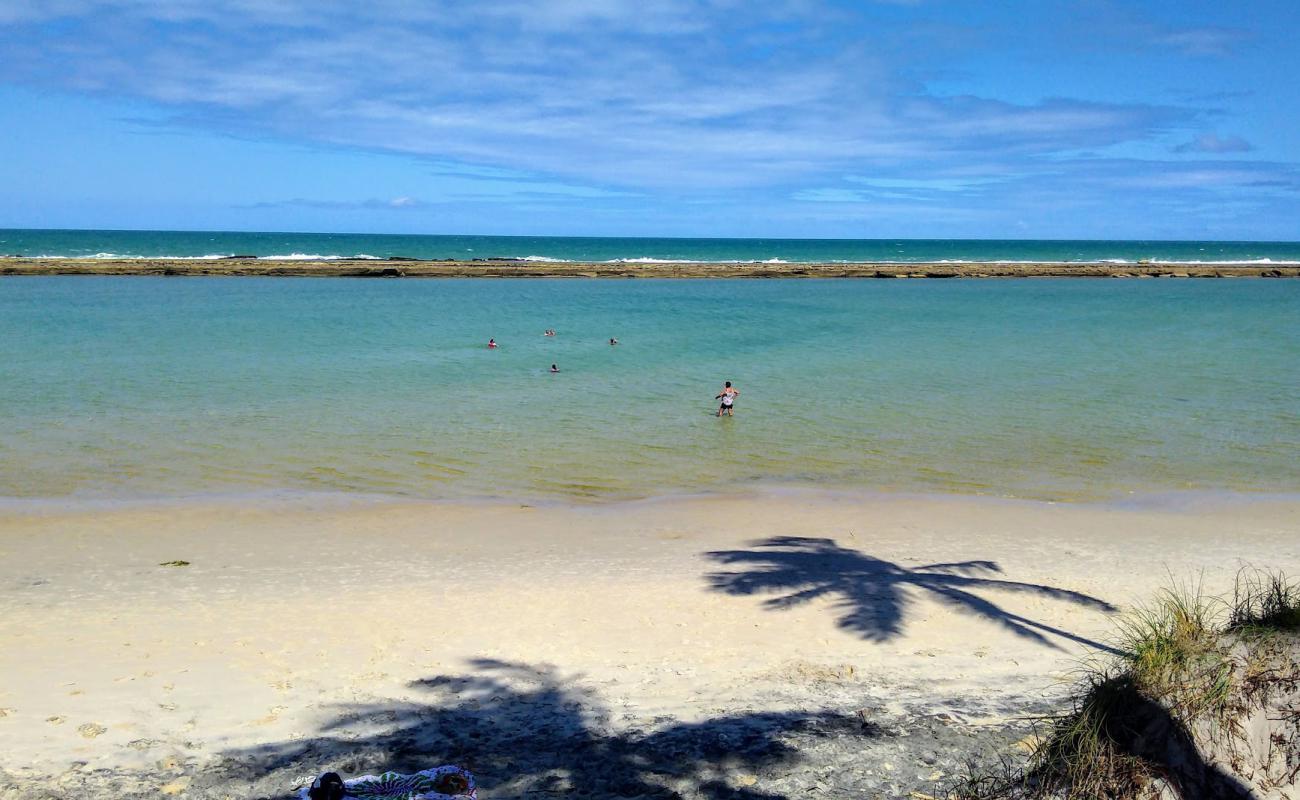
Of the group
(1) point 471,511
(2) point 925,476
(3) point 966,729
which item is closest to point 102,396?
(1) point 471,511

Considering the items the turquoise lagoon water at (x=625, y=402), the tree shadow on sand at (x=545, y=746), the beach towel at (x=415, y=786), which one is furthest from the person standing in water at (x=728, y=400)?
the beach towel at (x=415, y=786)

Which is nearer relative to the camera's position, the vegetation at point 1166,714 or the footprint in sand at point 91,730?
the vegetation at point 1166,714

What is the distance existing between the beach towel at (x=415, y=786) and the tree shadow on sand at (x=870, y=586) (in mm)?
4316

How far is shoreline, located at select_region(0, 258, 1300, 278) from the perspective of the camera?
67.9 m

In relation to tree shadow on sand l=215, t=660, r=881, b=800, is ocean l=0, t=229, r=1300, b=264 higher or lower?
higher

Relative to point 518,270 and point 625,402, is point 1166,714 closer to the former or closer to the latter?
point 625,402

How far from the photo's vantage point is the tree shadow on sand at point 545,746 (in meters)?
6.08

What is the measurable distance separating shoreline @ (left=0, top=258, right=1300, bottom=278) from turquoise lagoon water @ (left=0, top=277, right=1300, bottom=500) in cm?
2386

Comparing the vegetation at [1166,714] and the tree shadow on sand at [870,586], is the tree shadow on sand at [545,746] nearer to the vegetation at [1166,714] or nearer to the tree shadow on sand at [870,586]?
the vegetation at [1166,714]

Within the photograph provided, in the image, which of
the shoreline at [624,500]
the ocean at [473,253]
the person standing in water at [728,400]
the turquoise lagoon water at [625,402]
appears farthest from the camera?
the ocean at [473,253]

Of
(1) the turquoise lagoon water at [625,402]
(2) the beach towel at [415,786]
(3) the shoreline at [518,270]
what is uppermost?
(3) the shoreline at [518,270]

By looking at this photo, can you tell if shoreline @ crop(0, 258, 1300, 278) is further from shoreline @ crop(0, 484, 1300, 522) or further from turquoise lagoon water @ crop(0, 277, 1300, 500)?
shoreline @ crop(0, 484, 1300, 522)

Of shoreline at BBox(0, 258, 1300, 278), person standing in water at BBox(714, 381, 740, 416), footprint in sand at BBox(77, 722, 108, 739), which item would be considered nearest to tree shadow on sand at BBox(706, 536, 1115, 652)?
footprint in sand at BBox(77, 722, 108, 739)

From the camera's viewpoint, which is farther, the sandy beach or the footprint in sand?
the footprint in sand
